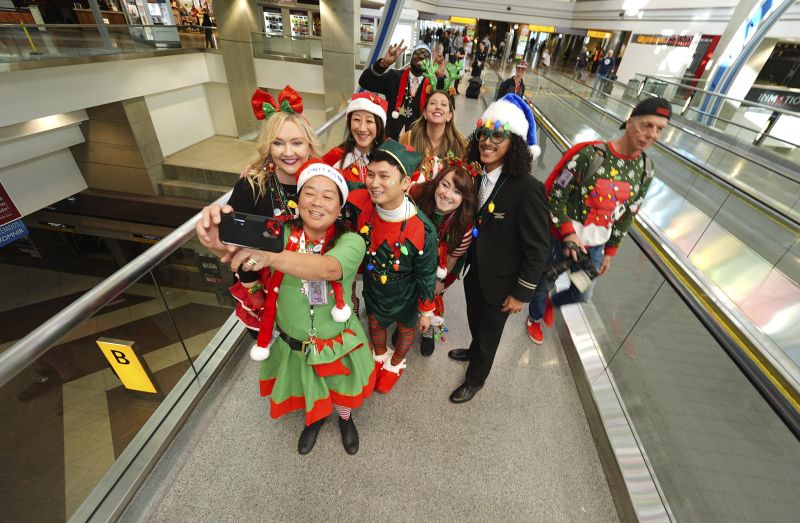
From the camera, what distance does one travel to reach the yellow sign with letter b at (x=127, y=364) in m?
1.87

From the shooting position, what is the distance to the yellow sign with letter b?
73.7 inches

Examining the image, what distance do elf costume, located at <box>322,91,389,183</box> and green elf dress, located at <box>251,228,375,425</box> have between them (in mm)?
986

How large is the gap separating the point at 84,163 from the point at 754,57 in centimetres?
2189

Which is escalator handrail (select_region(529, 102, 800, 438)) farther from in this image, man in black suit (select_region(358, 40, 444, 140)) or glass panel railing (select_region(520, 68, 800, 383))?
man in black suit (select_region(358, 40, 444, 140))

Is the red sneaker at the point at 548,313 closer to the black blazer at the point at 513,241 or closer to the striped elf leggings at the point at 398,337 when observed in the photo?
the black blazer at the point at 513,241

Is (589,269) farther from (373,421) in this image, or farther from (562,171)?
(373,421)

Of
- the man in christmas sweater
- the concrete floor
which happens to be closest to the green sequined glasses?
the man in christmas sweater

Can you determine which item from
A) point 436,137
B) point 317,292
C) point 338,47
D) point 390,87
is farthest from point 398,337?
point 338,47

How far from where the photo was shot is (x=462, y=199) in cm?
192

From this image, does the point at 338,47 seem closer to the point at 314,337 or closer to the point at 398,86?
the point at 398,86

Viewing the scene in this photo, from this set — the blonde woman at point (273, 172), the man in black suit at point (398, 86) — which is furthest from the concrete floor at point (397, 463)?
the man in black suit at point (398, 86)

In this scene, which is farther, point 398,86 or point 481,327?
point 398,86

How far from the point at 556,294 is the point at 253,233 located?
8.00 ft

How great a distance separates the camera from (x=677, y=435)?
182 centimetres
